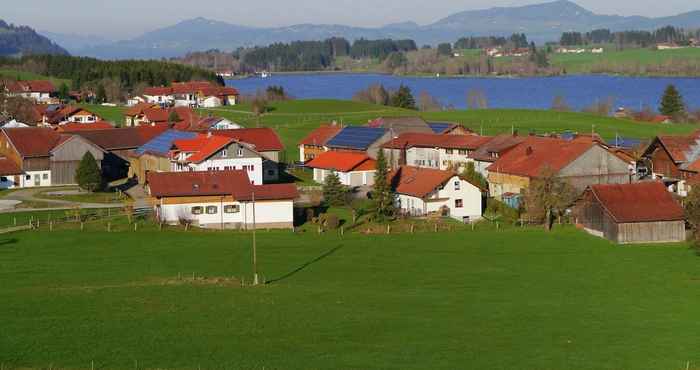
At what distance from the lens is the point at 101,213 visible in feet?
135

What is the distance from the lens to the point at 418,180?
44.1 m

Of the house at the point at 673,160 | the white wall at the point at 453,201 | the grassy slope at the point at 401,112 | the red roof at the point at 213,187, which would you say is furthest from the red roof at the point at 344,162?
the house at the point at 673,160

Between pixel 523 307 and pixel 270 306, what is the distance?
235 inches

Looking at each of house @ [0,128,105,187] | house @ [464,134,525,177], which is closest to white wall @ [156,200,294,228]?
house @ [464,134,525,177]

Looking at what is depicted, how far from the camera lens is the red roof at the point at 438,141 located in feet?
173

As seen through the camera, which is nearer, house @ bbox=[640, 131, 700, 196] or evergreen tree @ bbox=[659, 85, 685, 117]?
house @ bbox=[640, 131, 700, 196]

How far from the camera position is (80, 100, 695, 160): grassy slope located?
236 feet

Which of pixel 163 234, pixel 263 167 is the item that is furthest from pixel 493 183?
pixel 163 234

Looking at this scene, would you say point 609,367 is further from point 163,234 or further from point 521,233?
point 163,234

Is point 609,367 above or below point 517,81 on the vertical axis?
below

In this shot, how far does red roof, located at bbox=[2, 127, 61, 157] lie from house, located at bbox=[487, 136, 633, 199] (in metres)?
21.3

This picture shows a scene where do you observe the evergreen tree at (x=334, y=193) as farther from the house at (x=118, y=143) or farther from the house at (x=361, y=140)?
the house at (x=118, y=143)

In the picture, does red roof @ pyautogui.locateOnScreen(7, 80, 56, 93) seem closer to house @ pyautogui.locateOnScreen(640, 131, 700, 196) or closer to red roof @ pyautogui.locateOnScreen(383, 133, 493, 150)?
red roof @ pyautogui.locateOnScreen(383, 133, 493, 150)

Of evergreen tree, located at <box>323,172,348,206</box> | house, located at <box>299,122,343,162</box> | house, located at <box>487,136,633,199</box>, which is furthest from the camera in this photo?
house, located at <box>299,122,343,162</box>
